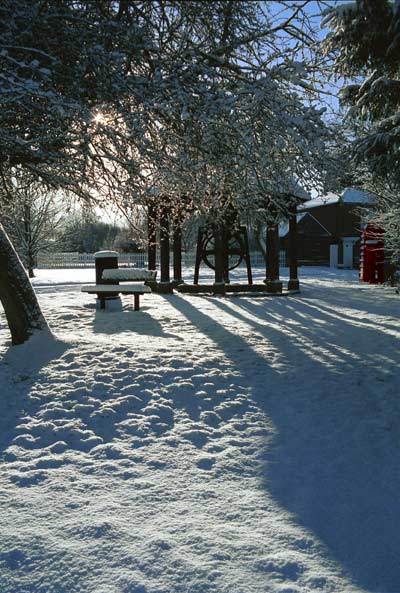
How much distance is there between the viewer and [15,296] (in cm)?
675

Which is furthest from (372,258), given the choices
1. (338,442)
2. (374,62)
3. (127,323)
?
(338,442)

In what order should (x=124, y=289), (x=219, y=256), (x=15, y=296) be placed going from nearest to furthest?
(x=15, y=296)
(x=124, y=289)
(x=219, y=256)

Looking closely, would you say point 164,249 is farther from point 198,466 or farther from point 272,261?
point 198,466

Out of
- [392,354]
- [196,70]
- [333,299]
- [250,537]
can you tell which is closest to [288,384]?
[392,354]

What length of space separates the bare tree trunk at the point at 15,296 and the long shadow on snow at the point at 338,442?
2.87 metres

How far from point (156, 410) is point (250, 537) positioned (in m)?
2.05

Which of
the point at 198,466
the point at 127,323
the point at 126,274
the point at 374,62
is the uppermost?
the point at 374,62

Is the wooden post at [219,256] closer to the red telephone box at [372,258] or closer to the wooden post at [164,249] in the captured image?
the wooden post at [164,249]

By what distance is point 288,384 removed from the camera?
17.3 ft

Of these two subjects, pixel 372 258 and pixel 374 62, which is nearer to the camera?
pixel 374 62

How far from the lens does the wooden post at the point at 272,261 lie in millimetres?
14145

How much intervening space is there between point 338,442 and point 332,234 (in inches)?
1459

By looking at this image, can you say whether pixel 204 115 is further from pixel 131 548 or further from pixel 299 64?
pixel 131 548

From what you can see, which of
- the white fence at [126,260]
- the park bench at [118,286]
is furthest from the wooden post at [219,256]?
the white fence at [126,260]
